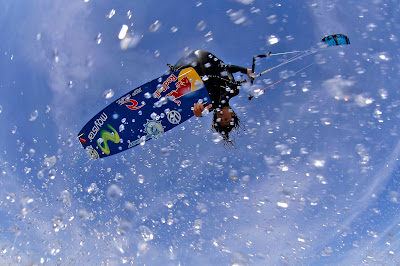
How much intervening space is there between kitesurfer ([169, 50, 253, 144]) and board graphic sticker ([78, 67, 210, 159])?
0.20 m

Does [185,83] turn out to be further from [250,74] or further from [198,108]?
[250,74]

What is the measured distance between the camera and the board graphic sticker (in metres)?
7.89

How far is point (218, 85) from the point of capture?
25.2 feet

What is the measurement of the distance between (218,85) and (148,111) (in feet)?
7.67

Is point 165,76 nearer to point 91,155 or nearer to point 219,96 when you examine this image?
point 219,96

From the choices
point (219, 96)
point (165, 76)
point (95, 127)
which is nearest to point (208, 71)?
point (219, 96)

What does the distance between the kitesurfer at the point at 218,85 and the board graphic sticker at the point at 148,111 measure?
20 cm

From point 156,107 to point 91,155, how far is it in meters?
3.50

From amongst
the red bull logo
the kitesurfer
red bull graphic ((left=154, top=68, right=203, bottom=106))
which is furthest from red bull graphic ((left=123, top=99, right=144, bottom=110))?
the kitesurfer

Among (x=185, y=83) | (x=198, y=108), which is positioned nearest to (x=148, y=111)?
(x=185, y=83)

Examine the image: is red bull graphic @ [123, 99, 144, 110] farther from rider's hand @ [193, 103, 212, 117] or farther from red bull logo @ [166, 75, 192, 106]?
rider's hand @ [193, 103, 212, 117]

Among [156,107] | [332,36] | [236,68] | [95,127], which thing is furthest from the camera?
[95,127]

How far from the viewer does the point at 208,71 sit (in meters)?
7.56

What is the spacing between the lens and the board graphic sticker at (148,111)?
7.89m
